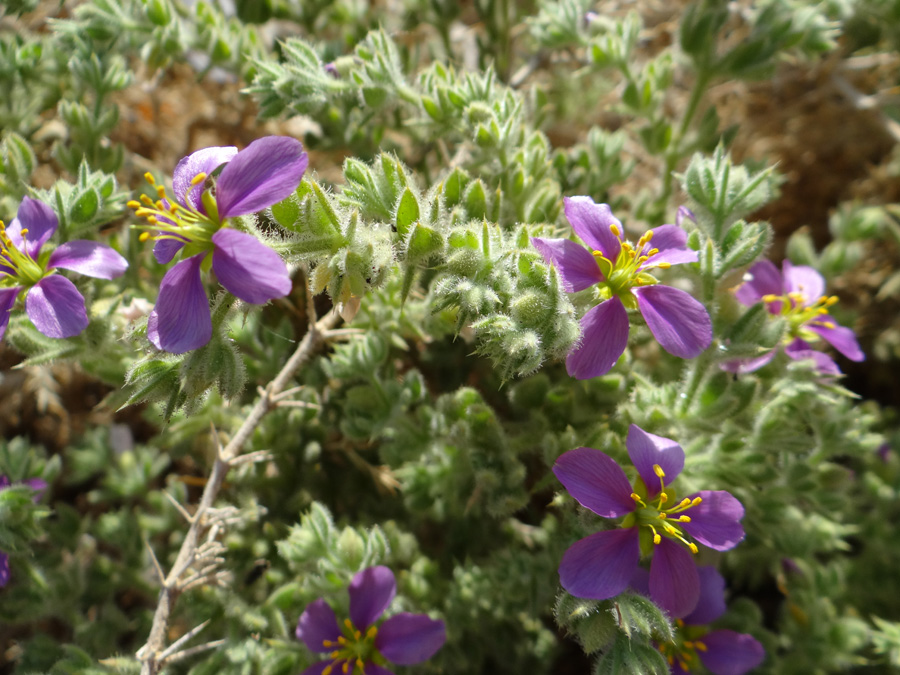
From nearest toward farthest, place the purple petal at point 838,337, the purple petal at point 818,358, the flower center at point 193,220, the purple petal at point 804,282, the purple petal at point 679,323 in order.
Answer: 1. the flower center at point 193,220
2. the purple petal at point 679,323
3. the purple petal at point 818,358
4. the purple petal at point 838,337
5. the purple petal at point 804,282

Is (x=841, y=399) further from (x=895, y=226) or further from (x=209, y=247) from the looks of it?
(x=209, y=247)

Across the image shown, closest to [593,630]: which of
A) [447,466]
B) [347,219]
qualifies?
[447,466]

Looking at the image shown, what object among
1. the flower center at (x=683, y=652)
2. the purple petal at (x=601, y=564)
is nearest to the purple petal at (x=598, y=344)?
the purple petal at (x=601, y=564)

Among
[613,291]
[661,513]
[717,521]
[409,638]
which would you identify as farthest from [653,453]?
[409,638]

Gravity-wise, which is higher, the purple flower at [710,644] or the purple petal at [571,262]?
the purple petal at [571,262]

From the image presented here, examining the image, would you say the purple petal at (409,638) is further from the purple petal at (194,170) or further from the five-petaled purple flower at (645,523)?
the purple petal at (194,170)

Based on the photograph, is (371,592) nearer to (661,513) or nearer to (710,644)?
(661,513)
